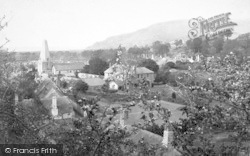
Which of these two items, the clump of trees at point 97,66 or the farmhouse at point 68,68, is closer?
the clump of trees at point 97,66

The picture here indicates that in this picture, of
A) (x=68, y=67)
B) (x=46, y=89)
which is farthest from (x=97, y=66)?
(x=46, y=89)

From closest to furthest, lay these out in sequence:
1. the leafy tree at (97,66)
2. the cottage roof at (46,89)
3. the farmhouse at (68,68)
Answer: the cottage roof at (46,89) < the leafy tree at (97,66) < the farmhouse at (68,68)

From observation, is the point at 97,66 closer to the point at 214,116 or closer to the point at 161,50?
the point at 161,50

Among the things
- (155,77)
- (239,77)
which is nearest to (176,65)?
(155,77)

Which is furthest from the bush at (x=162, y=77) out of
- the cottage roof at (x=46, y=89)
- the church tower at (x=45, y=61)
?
the cottage roof at (x=46, y=89)

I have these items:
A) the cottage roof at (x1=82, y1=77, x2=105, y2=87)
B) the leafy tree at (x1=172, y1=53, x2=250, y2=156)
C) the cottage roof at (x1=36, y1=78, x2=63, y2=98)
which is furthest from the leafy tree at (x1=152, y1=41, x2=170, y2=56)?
the leafy tree at (x1=172, y1=53, x2=250, y2=156)
